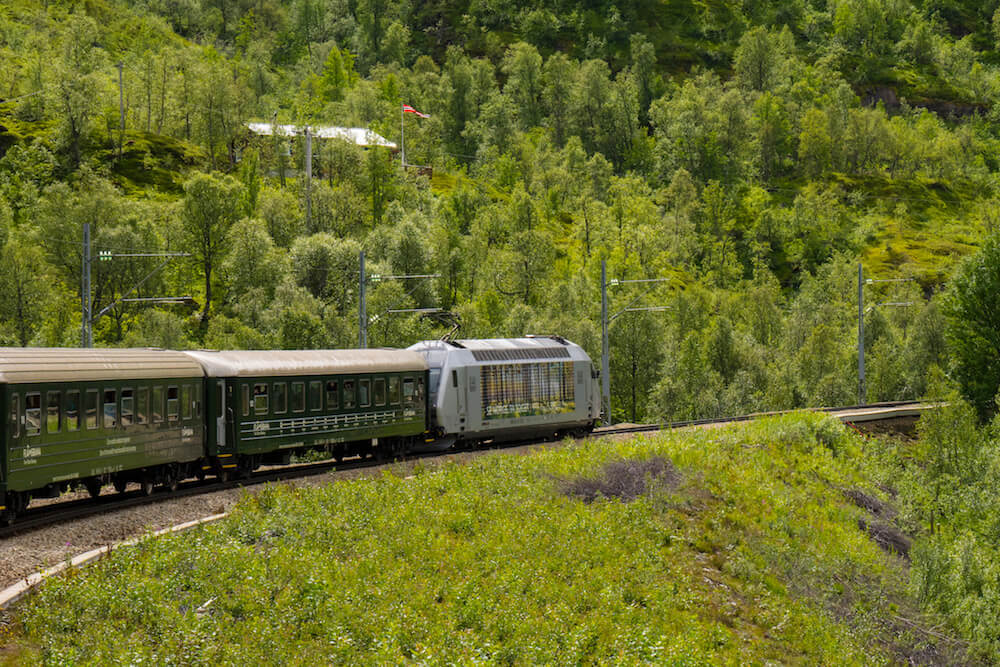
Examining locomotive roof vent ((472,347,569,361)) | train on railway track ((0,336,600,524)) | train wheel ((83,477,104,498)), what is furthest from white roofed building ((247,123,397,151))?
train wheel ((83,477,104,498))

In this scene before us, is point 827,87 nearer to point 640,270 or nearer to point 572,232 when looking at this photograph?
point 572,232

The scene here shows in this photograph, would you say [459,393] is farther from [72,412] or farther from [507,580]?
[507,580]

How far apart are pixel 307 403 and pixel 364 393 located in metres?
2.51

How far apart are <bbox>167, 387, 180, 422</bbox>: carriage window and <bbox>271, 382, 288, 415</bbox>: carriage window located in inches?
135

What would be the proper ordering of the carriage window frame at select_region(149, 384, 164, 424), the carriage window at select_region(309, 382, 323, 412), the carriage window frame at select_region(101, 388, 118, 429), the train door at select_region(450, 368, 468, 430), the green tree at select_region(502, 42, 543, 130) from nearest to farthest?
the carriage window frame at select_region(101, 388, 118, 429)
the carriage window frame at select_region(149, 384, 164, 424)
the carriage window at select_region(309, 382, 323, 412)
the train door at select_region(450, 368, 468, 430)
the green tree at select_region(502, 42, 543, 130)

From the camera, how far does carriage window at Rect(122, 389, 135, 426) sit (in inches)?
888

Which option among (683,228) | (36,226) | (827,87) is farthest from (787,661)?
(827,87)

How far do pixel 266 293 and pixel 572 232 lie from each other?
153 ft

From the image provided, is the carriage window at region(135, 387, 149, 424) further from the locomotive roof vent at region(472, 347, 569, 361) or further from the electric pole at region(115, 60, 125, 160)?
the electric pole at region(115, 60, 125, 160)

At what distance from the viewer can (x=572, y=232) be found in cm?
11619

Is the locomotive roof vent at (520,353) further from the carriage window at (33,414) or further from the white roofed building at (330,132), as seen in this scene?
the white roofed building at (330,132)

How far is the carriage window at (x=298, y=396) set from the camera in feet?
93.5

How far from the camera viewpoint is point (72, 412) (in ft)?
68.4

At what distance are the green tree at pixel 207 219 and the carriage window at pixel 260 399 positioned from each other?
56719 mm
